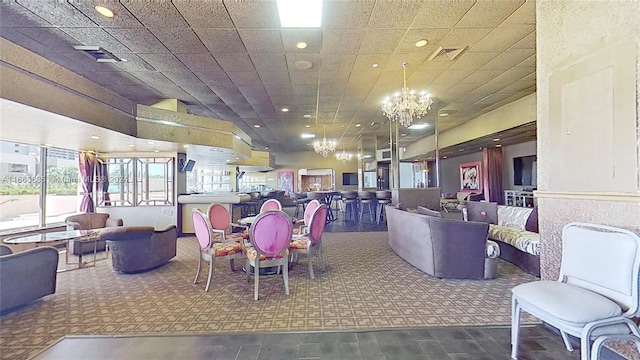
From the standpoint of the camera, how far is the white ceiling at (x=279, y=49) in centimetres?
300

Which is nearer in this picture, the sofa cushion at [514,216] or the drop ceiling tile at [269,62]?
the drop ceiling tile at [269,62]

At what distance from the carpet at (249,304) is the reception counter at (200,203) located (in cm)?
270

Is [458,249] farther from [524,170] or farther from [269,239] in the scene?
[524,170]

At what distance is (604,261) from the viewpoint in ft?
5.90

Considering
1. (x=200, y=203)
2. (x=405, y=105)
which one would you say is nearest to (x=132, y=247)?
(x=200, y=203)

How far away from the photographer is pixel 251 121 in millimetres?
8305

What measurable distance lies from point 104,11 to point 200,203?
5097 mm

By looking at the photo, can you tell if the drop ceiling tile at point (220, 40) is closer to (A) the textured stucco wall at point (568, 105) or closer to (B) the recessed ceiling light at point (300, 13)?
(B) the recessed ceiling light at point (300, 13)

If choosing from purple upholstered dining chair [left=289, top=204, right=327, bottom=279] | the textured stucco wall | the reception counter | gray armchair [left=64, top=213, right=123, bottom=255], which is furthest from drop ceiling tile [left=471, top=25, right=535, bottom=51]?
gray armchair [left=64, top=213, right=123, bottom=255]

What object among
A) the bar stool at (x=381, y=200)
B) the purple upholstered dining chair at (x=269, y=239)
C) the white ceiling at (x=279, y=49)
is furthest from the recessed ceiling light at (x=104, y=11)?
the bar stool at (x=381, y=200)

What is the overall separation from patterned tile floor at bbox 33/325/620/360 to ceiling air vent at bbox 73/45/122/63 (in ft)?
11.8

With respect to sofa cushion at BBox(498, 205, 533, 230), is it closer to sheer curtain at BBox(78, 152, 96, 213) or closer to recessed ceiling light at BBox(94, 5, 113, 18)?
recessed ceiling light at BBox(94, 5, 113, 18)

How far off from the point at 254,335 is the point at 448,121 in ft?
27.6

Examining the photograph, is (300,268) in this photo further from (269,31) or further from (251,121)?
(251,121)
